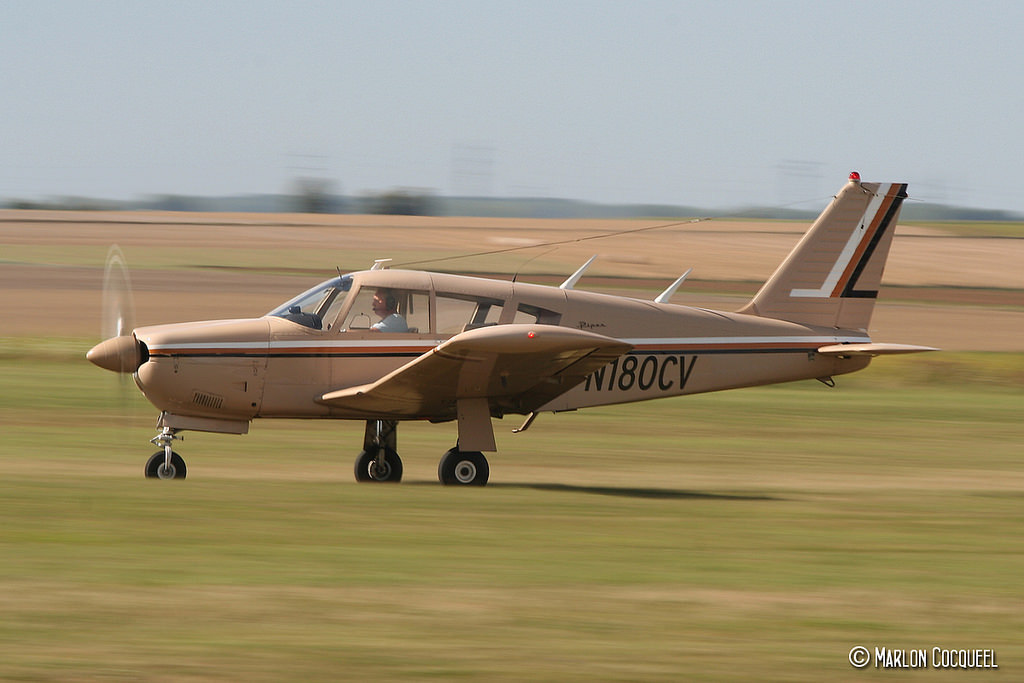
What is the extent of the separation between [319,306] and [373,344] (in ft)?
2.15

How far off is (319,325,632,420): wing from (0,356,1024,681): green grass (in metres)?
0.86

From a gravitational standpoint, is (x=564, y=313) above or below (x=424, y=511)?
above

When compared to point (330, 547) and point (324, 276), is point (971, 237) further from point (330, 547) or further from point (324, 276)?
point (330, 547)

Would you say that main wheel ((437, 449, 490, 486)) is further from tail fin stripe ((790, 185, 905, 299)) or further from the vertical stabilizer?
tail fin stripe ((790, 185, 905, 299))

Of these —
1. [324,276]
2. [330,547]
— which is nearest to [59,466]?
[330,547]

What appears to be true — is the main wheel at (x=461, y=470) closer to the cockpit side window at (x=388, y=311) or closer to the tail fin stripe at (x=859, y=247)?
the cockpit side window at (x=388, y=311)

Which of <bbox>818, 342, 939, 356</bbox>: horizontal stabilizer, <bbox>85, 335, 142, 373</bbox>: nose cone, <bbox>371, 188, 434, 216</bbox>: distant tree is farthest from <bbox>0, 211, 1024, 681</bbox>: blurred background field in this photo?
<bbox>371, 188, 434, 216</bbox>: distant tree

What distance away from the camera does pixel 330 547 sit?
8.80 m

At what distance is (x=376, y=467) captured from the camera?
44.0 ft

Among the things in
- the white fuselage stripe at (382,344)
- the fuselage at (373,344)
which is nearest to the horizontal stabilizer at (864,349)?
the white fuselage stripe at (382,344)

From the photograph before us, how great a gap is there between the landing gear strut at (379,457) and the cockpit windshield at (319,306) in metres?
1.33

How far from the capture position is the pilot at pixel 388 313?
41.9ft

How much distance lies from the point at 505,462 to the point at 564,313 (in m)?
2.98

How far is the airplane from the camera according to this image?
1221 centimetres
